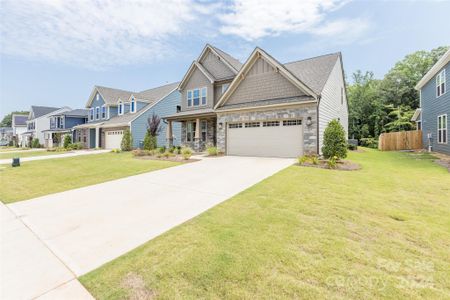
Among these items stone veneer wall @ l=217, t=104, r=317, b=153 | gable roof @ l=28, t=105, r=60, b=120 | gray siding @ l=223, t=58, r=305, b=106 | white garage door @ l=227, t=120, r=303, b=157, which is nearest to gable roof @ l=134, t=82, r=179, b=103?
gray siding @ l=223, t=58, r=305, b=106

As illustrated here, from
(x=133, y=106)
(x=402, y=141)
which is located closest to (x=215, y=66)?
(x=133, y=106)

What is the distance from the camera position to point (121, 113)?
2622cm

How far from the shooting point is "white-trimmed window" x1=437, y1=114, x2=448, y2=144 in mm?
13320

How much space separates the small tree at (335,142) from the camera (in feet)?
33.0

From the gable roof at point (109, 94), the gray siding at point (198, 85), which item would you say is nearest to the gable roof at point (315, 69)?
the gray siding at point (198, 85)

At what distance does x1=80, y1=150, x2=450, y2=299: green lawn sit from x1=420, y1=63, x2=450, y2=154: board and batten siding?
40.2 feet

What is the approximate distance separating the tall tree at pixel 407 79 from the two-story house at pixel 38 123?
53908 millimetres

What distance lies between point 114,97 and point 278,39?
72.8ft

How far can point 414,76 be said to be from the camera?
1173 inches

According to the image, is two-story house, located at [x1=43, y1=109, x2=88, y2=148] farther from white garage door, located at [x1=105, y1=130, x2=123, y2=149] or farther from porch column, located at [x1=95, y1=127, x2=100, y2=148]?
white garage door, located at [x1=105, y1=130, x2=123, y2=149]

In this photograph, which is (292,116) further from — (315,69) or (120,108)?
(120,108)

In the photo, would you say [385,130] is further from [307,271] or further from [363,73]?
[307,271]

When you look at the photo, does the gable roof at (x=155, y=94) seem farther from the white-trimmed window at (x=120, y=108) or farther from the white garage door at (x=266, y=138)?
the white garage door at (x=266, y=138)

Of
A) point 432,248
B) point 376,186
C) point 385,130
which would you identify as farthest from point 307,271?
point 385,130
